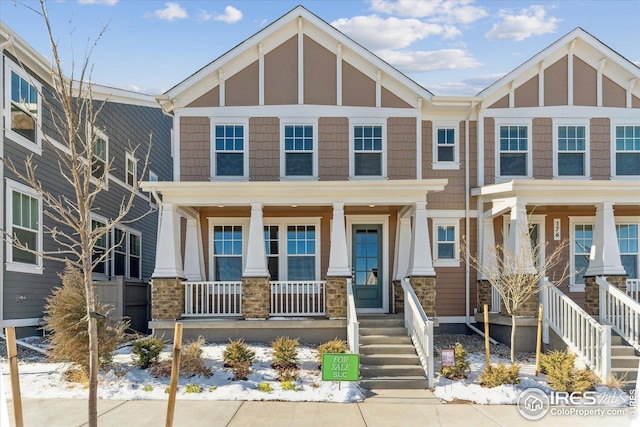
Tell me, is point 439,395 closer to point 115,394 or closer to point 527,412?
point 527,412

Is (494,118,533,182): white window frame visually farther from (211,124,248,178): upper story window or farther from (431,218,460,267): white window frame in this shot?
(211,124,248,178): upper story window

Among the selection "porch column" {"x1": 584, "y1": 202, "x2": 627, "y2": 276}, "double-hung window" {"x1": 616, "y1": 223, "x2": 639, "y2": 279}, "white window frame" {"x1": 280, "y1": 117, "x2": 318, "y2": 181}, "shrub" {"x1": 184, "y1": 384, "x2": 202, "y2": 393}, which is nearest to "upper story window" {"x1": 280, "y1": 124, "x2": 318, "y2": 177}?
"white window frame" {"x1": 280, "y1": 117, "x2": 318, "y2": 181}

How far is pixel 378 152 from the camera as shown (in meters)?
14.7

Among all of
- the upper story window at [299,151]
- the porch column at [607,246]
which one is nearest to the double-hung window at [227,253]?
the upper story window at [299,151]

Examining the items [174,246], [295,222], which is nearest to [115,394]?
[174,246]

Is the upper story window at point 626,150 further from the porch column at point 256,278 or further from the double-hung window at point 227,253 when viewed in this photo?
the double-hung window at point 227,253

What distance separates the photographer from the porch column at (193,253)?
46.9 feet

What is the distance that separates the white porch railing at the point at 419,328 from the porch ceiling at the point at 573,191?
3.08 metres

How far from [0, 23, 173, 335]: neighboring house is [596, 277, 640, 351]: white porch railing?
909 cm

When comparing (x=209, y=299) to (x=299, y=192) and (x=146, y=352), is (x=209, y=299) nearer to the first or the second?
(x=299, y=192)

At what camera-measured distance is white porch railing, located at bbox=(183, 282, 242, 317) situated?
13281 millimetres

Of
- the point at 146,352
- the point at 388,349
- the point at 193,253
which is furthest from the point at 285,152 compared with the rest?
the point at 146,352

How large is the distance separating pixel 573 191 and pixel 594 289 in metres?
2.15

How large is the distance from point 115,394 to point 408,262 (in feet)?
23.3
